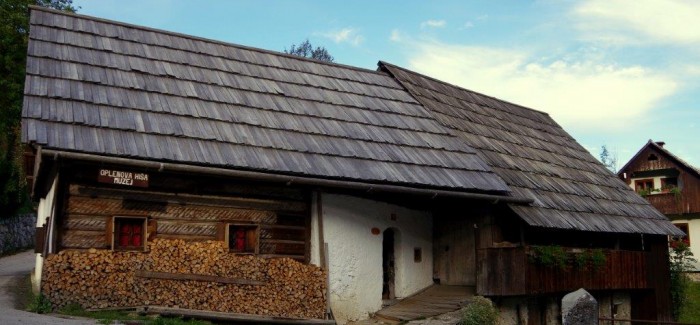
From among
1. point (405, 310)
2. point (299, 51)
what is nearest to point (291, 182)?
point (405, 310)

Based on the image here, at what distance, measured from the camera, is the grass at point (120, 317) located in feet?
32.6

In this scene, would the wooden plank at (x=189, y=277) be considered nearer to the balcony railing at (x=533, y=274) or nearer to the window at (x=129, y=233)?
the window at (x=129, y=233)

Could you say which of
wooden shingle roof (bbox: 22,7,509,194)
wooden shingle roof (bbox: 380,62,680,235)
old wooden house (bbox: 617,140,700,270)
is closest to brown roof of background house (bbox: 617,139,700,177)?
old wooden house (bbox: 617,140,700,270)

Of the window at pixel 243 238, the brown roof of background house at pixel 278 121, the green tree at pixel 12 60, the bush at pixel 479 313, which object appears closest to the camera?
the brown roof of background house at pixel 278 121

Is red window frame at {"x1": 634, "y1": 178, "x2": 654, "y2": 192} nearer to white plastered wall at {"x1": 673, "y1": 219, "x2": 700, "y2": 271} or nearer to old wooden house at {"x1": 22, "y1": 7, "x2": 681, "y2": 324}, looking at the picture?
white plastered wall at {"x1": 673, "y1": 219, "x2": 700, "y2": 271}

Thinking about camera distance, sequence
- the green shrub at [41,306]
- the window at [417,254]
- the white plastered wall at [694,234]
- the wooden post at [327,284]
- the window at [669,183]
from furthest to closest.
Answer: the window at [669,183], the white plastered wall at [694,234], the window at [417,254], the wooden post at [327,284], the green shrub at [41,306]

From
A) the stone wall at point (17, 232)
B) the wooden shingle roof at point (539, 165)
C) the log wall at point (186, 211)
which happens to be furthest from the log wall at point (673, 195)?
the stone wall at point (17, 232)

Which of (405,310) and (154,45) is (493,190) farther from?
(154,45)

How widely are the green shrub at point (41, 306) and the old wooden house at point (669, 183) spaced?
27470 mm

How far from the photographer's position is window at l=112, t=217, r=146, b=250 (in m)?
11.1

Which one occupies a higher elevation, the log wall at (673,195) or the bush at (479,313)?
the log wall at (673,195)

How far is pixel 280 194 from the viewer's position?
12.8 meters

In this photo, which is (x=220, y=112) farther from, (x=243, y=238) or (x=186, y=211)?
(x=243, y=238)

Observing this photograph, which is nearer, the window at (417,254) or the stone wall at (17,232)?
the window at (417,254)
